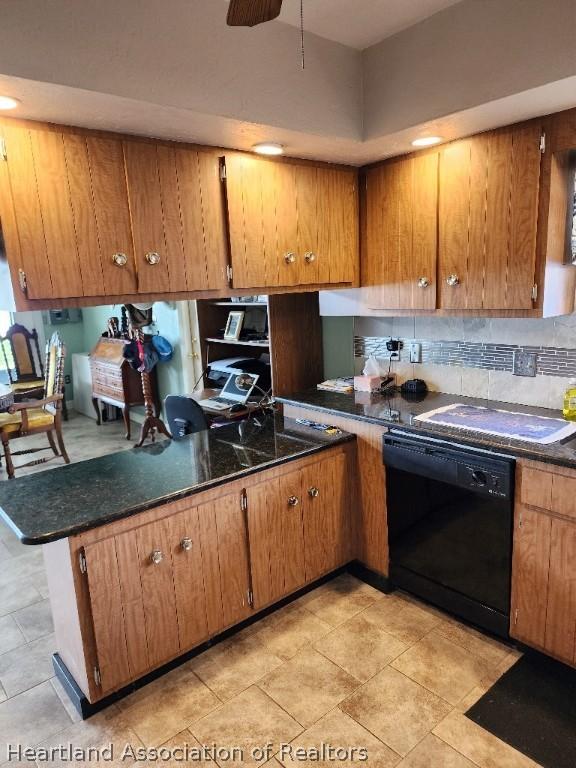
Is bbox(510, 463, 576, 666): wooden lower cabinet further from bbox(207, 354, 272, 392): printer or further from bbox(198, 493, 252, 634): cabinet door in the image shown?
bbox(207, 354, 272, 392): printer

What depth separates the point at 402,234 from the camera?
251cm

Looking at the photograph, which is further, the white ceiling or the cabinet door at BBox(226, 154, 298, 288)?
the cabinet door at BBox(226, 154, 298, 288)

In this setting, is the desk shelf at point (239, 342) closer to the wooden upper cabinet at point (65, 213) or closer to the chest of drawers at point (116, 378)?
the chest of drawers at point (116, 378)

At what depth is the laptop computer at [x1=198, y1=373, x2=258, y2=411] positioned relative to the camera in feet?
11.5

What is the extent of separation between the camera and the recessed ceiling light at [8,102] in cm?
154

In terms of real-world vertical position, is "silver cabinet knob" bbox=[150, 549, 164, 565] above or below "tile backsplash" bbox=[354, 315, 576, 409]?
below

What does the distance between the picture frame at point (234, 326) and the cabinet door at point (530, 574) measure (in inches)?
107

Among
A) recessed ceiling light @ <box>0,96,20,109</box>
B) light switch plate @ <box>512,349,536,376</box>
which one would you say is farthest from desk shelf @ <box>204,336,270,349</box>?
recessed ceiling light @ <box>0,96,20,109</box>

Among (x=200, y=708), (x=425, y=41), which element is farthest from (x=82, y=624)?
(x=425, y=41)

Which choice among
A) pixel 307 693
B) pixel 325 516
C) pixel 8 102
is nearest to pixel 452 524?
pixel 325 516

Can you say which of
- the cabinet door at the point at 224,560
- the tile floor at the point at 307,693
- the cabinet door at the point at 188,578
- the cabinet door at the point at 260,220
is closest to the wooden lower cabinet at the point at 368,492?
the tile floor at the point at 307,693

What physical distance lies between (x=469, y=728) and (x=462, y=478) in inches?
34.2

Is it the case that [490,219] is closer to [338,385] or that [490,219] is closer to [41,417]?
[338,385]

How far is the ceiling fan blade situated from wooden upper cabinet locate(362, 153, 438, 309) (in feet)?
4.45
